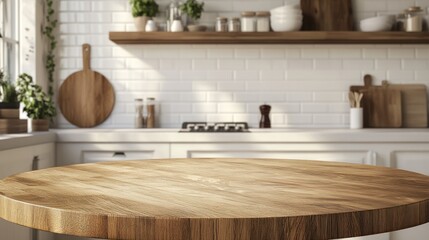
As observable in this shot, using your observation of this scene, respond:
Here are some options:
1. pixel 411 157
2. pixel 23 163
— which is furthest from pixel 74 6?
pixel 411 157

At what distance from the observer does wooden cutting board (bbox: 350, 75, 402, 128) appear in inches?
159

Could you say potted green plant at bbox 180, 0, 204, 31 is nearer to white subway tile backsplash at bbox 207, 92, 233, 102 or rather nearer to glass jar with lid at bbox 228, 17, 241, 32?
glass jar with lid at bbox 228, 17, 241, 32

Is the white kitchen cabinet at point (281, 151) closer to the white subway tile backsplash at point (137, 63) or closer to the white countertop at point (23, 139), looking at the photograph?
the white countertop at point (23, 139)

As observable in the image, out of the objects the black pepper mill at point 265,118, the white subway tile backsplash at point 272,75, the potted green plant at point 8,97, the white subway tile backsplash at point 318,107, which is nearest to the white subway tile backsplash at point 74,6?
the potted green plant at point 8,97

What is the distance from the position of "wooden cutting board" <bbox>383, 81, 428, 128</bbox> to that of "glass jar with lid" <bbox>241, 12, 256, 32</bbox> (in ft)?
3.63

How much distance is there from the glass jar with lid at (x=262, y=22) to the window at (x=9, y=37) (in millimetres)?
1733

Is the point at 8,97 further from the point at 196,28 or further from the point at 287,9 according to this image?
the point at 287,9

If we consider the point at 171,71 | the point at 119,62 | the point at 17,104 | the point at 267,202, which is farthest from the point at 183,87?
the point at 267,202

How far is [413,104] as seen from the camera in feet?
13.5

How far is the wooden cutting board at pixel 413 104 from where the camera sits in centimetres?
407

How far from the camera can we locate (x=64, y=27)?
420 centimetres

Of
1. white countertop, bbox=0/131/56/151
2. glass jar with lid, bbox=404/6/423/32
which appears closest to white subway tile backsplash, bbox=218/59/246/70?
glass jar with lid, bbox=404/6/423/32

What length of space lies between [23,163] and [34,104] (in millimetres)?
740

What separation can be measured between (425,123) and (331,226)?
3358 millimetres
